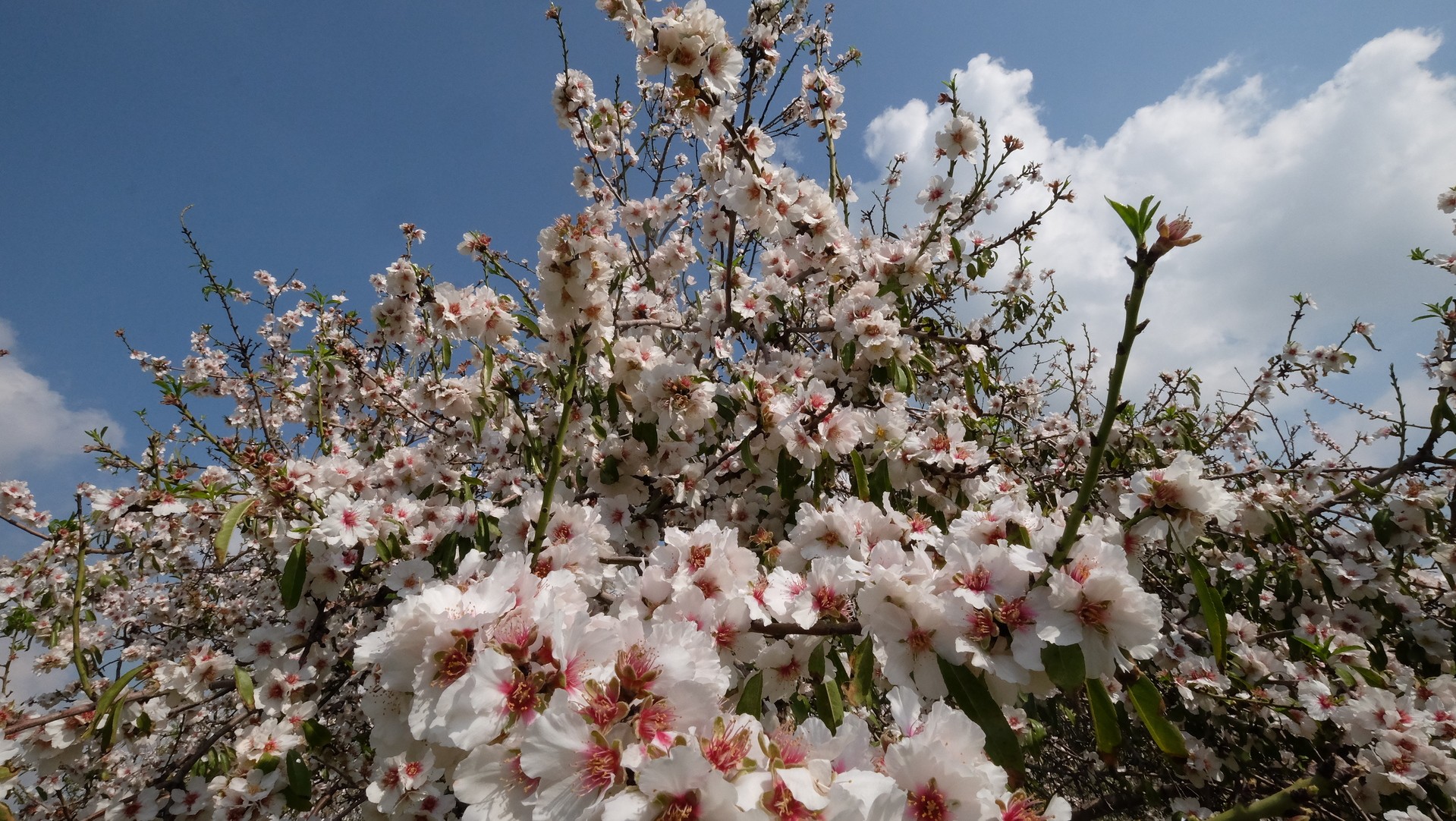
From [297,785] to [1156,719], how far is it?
8.87 ft

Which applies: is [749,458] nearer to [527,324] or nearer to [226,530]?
[527,324]

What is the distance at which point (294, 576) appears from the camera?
2.03 metres

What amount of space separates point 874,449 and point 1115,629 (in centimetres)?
128

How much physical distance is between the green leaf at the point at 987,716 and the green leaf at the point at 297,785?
2370mm

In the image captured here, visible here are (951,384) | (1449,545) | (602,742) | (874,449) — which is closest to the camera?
(602,742)

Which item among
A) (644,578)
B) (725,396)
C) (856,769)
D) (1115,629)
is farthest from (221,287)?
(1115,629)

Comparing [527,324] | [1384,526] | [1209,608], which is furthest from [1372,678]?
[527,324]

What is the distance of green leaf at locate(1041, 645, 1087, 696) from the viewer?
1024 mm

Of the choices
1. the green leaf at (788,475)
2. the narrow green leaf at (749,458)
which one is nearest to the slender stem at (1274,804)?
the green leaf at (788,475)

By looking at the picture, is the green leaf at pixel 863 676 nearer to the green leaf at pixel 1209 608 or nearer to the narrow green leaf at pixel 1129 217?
the green leaf at pixel 1209 608

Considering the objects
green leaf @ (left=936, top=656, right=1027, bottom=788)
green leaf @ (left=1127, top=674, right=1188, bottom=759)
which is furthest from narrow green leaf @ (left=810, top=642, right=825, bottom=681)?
green leaf @ (left=1127, top=674, right=1188, bottom=759)

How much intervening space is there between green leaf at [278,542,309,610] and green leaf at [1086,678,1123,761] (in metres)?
2.32

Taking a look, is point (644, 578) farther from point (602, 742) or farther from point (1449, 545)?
point (1449, 545)

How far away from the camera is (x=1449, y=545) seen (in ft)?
10.1
